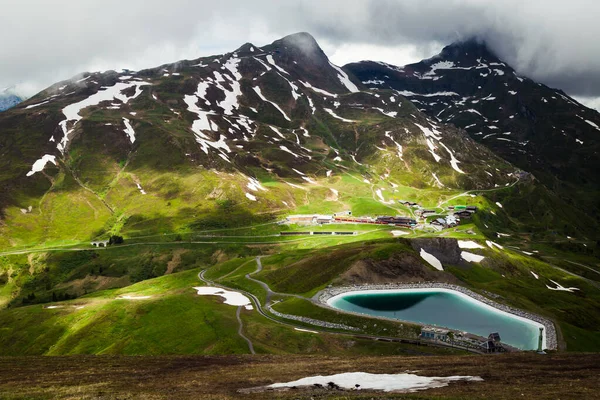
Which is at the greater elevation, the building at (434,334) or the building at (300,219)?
the building at (300,219)

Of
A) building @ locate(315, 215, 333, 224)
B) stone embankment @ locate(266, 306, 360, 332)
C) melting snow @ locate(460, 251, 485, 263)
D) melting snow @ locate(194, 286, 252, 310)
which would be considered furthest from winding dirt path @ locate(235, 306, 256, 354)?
building @ locate(315, 215, 333, 224)

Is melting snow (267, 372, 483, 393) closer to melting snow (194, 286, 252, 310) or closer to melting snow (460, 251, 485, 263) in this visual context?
melting snow (194, 286, 252, 310)

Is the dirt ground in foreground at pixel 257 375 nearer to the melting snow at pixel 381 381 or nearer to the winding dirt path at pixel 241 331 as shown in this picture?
the melting snow at pixel 381 381

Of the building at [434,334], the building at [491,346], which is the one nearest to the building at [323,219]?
the building at [434,334]

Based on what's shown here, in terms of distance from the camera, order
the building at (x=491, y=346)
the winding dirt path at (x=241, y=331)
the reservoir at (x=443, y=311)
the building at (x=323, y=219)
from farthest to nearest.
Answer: the building at (x=323, y=219)
the reservoir at (x=443, y=311)
the winding dirt path at (x=241, y=331)
the building at (x=491, y=346)

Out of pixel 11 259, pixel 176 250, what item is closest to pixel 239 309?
pixel 176 250

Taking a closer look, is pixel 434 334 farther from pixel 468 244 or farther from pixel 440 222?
pixel 440 222

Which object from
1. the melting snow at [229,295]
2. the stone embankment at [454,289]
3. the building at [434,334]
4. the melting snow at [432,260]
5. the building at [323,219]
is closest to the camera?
the building at [434,334]

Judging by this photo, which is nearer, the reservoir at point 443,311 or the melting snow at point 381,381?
the melting snow at point 381,381
